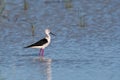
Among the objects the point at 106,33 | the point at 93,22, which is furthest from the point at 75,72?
the point at 93,22

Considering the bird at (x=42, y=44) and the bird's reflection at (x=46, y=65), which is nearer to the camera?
the bird's reflection at (x=46, y=65)

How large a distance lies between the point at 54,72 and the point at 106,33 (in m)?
3.88

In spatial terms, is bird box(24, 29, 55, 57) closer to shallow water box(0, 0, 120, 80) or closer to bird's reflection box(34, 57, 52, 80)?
shallow water box(0, 0, 120, 80)

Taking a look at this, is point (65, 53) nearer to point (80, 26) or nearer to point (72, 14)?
point (80, 26)

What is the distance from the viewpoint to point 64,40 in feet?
45.7

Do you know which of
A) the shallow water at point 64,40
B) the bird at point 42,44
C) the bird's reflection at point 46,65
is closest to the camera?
the bird's reflection at point 46,65

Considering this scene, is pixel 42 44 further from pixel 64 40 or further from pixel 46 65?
pixel 46 65

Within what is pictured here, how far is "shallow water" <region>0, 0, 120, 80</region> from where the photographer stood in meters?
11.0

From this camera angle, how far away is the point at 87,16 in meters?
16.5

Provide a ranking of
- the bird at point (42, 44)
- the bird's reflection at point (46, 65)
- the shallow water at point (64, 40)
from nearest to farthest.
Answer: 1. the bird's reflection at point (46, 65)
2. the shallow water at point (64, 40)
3. the bird at point (42, 44)

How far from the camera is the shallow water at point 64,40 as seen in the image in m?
11.0

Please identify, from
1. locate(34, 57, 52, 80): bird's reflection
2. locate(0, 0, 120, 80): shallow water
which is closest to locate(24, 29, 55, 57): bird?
locate(0, 0, 120, 80): shallow water

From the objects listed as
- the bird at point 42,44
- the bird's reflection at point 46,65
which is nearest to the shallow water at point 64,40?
the bird's reflection at point 46,65

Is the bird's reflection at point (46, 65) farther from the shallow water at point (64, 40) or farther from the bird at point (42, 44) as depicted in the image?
the bird at point (42, 44)
